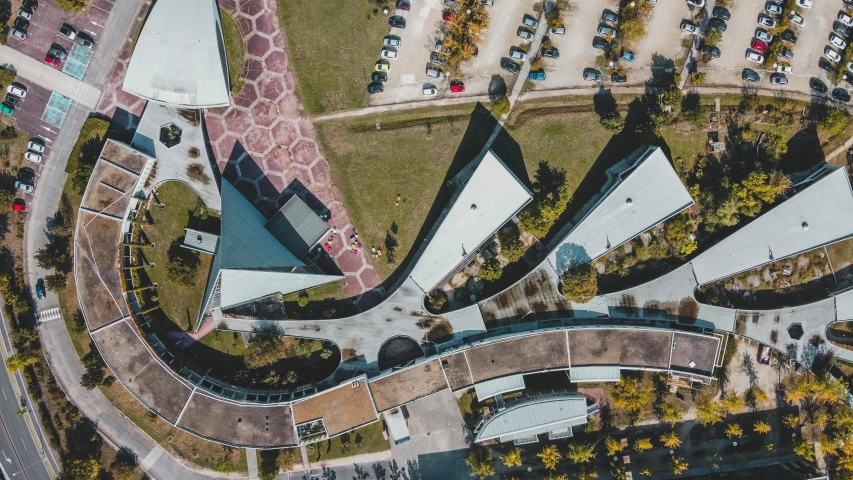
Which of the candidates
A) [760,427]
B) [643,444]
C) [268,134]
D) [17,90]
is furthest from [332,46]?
[760,427]

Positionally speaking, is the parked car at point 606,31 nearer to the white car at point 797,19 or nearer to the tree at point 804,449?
the white car at point 797,19

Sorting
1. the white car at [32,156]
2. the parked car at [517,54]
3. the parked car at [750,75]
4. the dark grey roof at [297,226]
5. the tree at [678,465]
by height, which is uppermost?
the parked car at [517,54]

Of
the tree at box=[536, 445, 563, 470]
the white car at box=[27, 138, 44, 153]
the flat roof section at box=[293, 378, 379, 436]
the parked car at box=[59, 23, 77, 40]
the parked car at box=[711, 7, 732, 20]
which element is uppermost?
the parked car at box=[59, 23, 77, 40]

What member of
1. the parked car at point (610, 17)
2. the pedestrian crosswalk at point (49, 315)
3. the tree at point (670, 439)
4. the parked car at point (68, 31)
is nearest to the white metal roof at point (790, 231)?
the tree at point (670, 439)

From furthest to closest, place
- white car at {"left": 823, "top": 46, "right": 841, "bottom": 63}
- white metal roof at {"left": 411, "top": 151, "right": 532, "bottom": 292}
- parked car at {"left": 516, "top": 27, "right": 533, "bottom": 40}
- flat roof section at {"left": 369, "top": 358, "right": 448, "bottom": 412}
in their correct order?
white car at {"left": 823, "top": 46, "right": 841, "bottom": 63}
parked car at {"left": 516, "top": 27, "right": 533, "bottom": 40}
flat roof section at {"left": 369, "top": 358, "right": 448, "bottom": 412}
white metal roof at {"left": 411, "top": 151, "right": 532, "bottom": 292}

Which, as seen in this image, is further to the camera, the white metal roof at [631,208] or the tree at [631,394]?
the tree at [631,394]

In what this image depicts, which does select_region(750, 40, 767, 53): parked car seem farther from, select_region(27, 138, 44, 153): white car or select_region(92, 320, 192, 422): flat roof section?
select_region(27, 138, 44, 153): white car

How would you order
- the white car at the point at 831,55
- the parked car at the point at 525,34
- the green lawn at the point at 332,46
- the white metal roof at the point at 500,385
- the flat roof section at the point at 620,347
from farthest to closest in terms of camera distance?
the white car at the point at 831,55 → the green lawn at the point at 332,46 → the parked car at the point at 525,34 → the white metal roof at the point at 500,385 → the flat roof section at the point at 620,347

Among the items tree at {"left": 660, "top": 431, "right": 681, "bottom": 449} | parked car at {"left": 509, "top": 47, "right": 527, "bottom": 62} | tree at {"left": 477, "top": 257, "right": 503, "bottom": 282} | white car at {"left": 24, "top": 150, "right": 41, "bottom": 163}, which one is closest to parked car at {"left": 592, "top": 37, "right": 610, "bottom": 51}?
parked car at {"left": 509, "top": 47, "right": 527, "bottom": 62}
